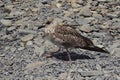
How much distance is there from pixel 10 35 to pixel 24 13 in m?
1.18

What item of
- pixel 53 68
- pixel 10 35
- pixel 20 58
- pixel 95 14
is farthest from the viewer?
pixel 95 14

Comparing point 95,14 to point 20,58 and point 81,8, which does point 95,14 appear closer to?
point 81,8

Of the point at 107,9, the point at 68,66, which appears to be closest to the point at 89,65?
the point at 68,66

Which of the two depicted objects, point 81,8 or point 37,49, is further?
point 81,8

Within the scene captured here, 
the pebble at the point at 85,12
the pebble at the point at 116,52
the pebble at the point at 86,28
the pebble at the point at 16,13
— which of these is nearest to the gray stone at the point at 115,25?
the pebble at the point at 86,28

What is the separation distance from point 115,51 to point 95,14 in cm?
A: 202

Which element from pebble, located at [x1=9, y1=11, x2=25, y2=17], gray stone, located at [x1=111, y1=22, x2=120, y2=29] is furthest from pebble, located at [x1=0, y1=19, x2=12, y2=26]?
gray stone, located at [x1=111, y1=22, x2=120, y2=29]

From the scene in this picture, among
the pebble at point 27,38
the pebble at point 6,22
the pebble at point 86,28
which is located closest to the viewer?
the pebble at point 27,38

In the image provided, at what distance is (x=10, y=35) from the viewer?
991cm

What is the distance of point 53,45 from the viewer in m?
9.34

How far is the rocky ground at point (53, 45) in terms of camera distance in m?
8.12

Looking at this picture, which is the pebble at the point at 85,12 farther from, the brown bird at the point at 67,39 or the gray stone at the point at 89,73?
the gray stone at the point at 89,73

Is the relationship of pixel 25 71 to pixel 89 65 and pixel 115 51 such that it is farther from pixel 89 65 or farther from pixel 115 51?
pixel 115 51

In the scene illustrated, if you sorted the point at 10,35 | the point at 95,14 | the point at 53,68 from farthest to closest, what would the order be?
the point at 95,14 < the point at 10,35 < the point at 53,68
